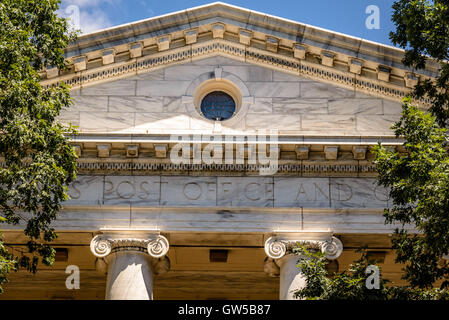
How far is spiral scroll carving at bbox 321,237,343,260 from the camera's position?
84.4 ft

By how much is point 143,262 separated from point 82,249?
2870mm

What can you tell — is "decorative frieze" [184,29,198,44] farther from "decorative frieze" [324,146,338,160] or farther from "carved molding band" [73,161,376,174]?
"decorative frieze" [324,146,338,160]

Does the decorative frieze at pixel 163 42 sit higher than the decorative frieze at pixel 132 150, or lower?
higher

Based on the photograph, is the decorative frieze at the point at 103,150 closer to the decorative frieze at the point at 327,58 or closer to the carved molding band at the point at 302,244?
the carved molding band at the point at 302,244

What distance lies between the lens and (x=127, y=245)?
84.7ft

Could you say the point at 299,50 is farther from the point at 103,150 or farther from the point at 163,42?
the point at 103,150

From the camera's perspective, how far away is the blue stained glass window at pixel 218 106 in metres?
28.6

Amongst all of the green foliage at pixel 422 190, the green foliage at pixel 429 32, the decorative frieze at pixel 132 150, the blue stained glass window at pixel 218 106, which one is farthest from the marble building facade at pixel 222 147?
the green foliage at pixel 422 190

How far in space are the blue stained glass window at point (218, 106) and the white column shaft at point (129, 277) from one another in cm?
548

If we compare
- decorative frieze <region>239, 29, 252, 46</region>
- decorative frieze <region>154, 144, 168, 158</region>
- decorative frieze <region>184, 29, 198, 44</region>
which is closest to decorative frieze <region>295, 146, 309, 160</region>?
decorative frieze <region>154, 144, 168, 158</region>

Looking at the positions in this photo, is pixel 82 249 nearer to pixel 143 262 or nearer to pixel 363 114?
pixel 143 262

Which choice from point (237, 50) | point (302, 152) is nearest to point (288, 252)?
point (302, 152)
